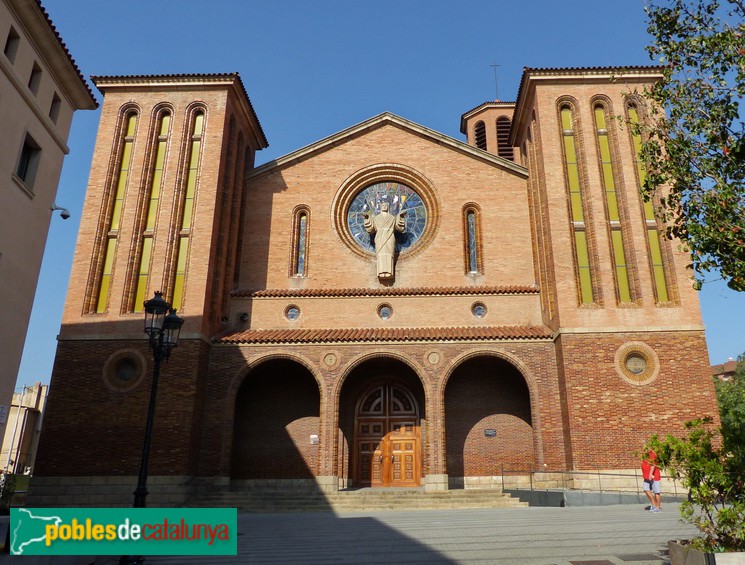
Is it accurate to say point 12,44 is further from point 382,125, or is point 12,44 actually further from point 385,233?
point 382,125

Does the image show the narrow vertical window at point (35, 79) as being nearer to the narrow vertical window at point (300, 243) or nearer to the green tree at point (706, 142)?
the narrow vertical window at point (300, 243)

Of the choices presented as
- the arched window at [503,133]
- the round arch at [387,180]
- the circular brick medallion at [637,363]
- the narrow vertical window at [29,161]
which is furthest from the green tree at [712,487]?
the arched window at [503,133]

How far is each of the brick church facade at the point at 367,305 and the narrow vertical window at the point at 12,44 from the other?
19.6 feet

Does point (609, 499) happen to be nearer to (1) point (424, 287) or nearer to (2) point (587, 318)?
(2) point (587, 318)

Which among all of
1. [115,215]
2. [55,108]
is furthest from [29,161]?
[115,215]

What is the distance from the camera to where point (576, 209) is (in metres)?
Answer: 18.1

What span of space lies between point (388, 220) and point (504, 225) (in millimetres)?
4165

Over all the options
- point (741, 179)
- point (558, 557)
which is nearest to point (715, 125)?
point (741, 179)

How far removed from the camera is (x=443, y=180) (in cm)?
2109

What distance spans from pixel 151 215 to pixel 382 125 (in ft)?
30.9

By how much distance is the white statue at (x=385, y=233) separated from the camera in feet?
64.0

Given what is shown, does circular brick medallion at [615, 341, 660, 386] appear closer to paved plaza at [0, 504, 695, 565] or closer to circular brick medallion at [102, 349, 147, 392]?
paved plaza at [0, 504, 695, 565]

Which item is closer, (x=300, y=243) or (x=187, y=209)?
(x=187, y=209)

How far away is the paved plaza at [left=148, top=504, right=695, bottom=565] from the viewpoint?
7.36 meters
